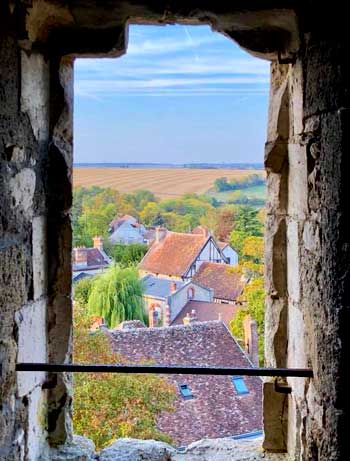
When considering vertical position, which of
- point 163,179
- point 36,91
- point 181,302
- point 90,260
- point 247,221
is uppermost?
point 36,91

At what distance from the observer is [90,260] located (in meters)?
1.64

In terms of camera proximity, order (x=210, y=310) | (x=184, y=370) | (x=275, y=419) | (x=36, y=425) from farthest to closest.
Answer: (x=210, y=310)
(x=275, y=419)
(x=36, y=425)
(x=184, y=370)

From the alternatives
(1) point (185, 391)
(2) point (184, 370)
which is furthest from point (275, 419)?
(2) point (184, 370)

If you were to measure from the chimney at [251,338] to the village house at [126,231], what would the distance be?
0.39m

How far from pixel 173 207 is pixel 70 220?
323 millimetres

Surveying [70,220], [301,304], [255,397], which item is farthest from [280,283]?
[70,220]

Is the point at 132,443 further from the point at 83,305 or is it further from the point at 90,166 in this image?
the point at 90,166

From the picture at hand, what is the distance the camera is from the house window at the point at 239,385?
5.42 ft

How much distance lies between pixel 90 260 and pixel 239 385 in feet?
1.93

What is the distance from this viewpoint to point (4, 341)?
1214 millimetres

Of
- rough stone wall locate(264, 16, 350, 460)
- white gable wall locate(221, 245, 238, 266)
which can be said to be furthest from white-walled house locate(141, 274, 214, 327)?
rough stone wall locate(264, 16, 350, 460)

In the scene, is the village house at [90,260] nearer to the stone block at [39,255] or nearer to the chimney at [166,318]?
the stone block at [39,255]

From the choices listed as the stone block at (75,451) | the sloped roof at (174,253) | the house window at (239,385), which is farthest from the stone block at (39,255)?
the house window at (239,385)

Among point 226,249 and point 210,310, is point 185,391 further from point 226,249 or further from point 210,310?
point 226,249
